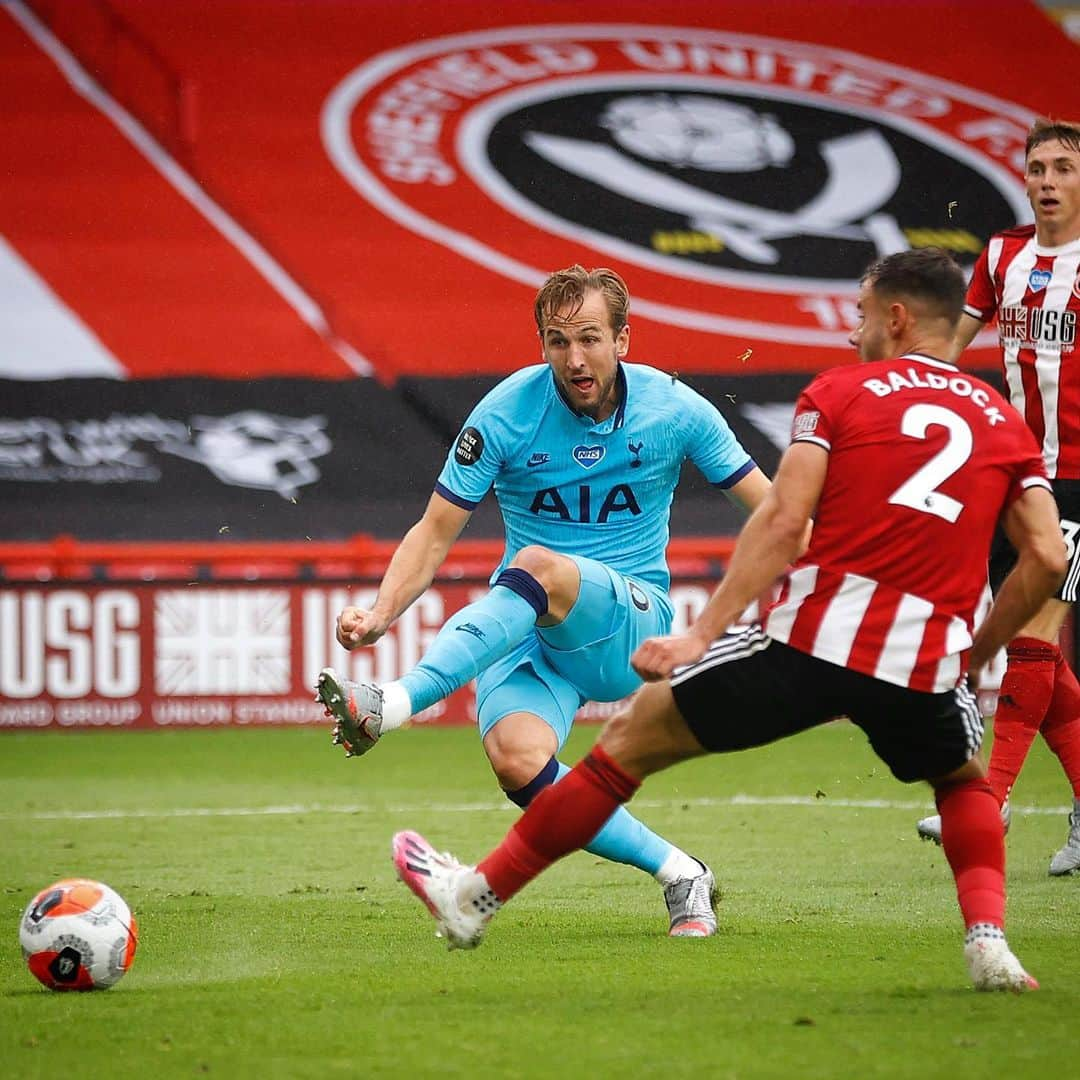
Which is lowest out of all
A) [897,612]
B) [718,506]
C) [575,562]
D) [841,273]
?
[718,506]

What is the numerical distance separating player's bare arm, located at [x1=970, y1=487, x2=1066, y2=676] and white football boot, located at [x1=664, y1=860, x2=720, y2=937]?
1.40m

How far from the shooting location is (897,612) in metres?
3.95

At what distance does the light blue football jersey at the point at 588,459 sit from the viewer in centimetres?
529

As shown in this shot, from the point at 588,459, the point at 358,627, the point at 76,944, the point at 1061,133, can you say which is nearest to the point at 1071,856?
the point at 588,459

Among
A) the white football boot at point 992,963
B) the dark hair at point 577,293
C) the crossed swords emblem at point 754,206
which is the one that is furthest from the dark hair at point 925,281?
the crossed swords emblem at point 754,206

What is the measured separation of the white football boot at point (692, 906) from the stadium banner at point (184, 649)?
6.17 m

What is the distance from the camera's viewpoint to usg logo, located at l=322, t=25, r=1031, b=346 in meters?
16.5

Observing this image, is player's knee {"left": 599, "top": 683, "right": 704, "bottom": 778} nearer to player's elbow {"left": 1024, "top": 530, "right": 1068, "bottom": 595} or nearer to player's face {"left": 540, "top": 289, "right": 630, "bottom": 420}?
player's elbow {"left": 1024, "top": 530, "right": 1068, "bottom": 595}

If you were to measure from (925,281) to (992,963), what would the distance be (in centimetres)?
148

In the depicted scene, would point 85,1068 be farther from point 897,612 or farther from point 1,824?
point 1,824

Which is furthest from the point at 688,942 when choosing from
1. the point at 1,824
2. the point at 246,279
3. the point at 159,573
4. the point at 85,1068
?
the point at 246,279

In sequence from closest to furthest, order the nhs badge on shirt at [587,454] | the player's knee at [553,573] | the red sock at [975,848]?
the red sock at [975,848]
the player's knee at [553,573]
the nhs badge on shirt at [587,454]

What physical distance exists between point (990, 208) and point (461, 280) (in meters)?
4.80

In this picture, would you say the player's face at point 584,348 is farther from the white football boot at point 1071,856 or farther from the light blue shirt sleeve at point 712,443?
the white football boot at point 1071,856
